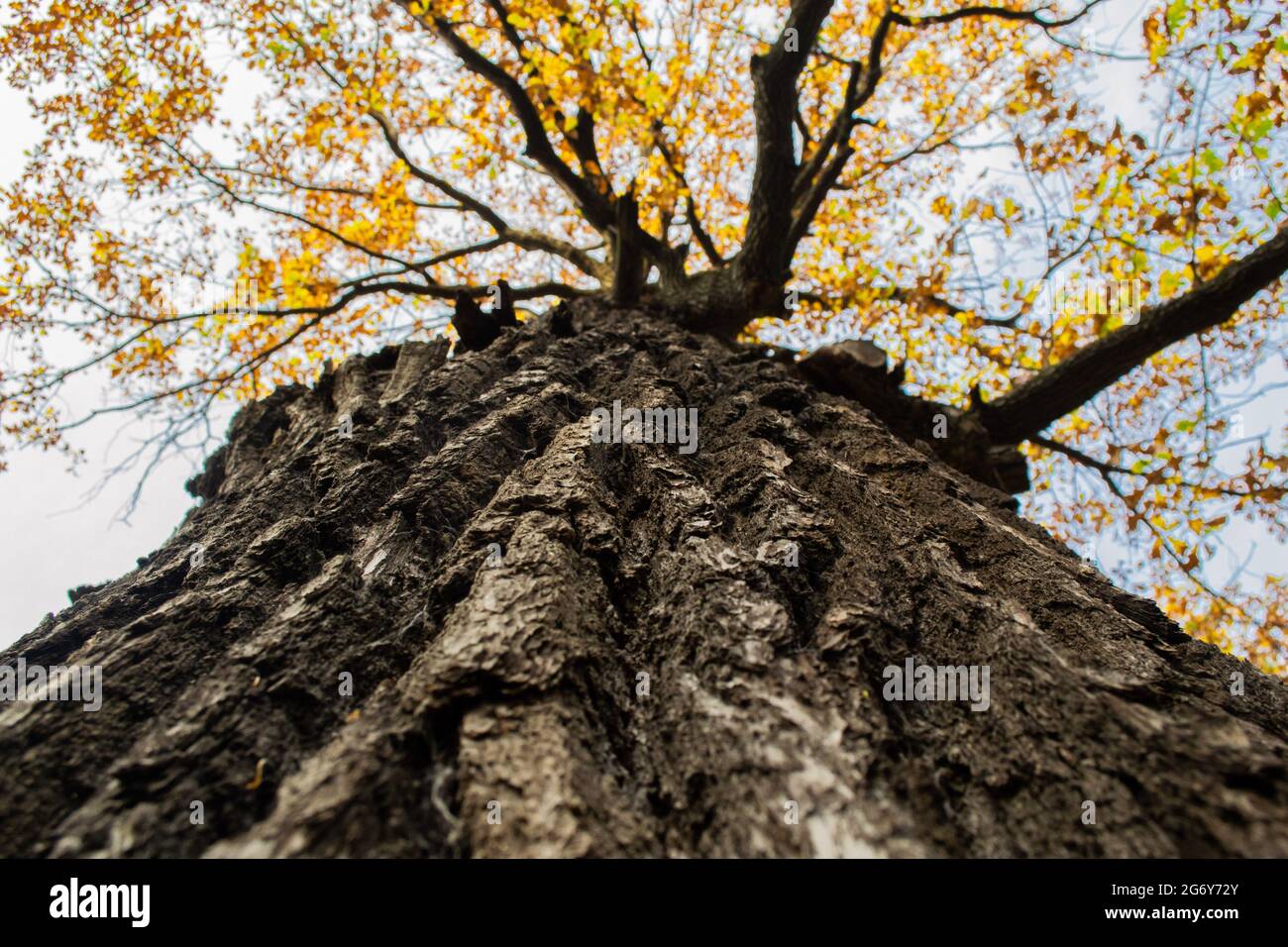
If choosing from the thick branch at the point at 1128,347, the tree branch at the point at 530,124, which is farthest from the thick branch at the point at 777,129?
the thick branch at the point at 1128,347

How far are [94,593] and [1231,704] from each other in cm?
500

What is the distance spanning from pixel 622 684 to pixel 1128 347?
22.5 ft

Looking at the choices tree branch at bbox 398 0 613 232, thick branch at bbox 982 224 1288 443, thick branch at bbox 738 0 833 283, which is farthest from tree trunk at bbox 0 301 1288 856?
tree branch at bbox 398 0 613 232

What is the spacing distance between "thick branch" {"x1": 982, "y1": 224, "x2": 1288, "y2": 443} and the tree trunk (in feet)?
13.2

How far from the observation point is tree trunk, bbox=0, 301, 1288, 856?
4.20ft

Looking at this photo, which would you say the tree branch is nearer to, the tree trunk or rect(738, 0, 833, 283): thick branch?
rect(738, 0, 833, 283): thick branch

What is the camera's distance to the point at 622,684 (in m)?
1.76

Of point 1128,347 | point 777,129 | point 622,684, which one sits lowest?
point 622,684

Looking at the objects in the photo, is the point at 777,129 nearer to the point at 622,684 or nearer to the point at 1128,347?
the point at 1128,347

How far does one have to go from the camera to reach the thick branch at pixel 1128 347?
5.57m

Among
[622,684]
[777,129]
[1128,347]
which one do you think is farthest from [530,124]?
[622,684]
